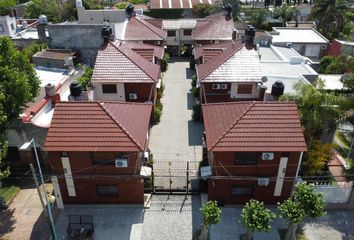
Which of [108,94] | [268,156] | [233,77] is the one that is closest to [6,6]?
[108,94]

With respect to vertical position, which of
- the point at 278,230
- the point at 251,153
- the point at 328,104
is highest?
the point at 328,104

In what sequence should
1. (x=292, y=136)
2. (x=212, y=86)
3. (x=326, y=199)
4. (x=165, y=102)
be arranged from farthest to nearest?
(x=165, y=102)
(x=212, y=86)
(x=326, y=199)
(x=292, y=136)

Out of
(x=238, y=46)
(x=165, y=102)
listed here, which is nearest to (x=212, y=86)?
(x=238, y=46)

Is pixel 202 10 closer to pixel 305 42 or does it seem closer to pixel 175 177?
pixel 305 42

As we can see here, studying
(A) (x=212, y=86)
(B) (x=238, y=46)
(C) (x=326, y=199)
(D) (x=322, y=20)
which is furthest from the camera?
(D) (x=322, y=20)

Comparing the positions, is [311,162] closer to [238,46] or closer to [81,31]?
[238,46]
